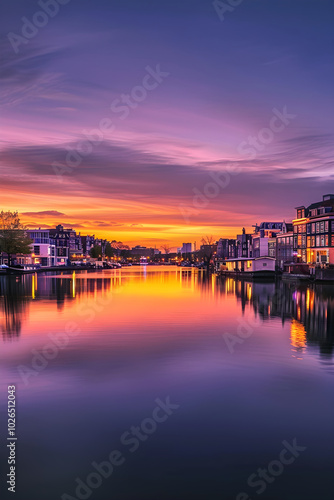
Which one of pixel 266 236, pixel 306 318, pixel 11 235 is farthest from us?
pixel 266 236

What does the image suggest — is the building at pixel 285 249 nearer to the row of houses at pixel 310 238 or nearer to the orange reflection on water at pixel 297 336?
the row of houses at pixel 310 238

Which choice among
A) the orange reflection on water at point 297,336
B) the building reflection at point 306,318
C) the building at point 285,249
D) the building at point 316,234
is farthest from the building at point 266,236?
the orange reflection on water at point 297,336

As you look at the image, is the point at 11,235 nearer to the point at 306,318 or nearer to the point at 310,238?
the point at 310,238

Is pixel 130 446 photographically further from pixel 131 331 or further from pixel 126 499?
pixel 131 331

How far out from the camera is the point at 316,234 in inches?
4545

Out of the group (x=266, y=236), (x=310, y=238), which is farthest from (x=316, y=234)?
(x=266, y=236)

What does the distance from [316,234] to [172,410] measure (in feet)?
351

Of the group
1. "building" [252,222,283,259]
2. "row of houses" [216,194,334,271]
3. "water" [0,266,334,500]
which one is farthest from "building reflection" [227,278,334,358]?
"building" [252,222,283,259]

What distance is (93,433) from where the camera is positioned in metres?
13.4

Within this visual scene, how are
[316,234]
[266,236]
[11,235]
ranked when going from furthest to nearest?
[266,236] → [11,235] → [316,234]

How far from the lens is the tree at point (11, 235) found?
158 m

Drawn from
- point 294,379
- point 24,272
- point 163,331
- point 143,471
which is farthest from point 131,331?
point 24,272

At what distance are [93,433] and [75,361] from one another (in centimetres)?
957

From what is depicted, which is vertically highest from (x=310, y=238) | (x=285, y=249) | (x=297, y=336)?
(x=310, y=238)
